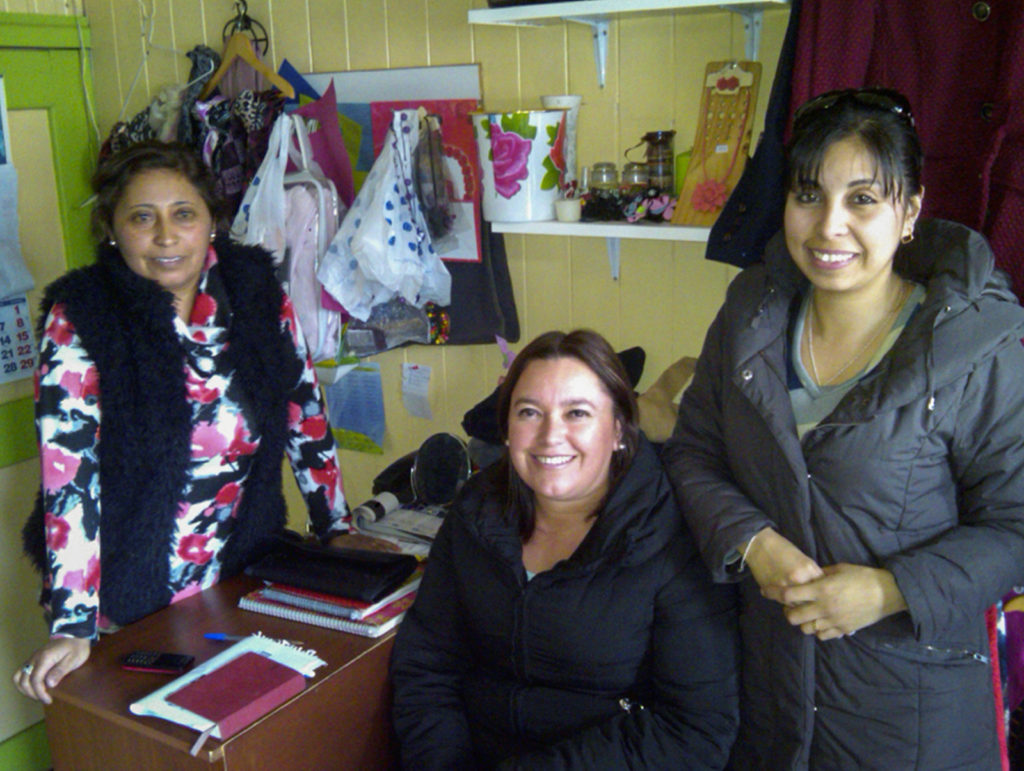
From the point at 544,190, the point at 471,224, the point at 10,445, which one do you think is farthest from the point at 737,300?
the point at 10,445

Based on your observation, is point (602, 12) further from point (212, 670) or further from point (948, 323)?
point (212, 670)

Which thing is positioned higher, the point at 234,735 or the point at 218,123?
the point at 218,123

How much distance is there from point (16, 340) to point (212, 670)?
1593 millimetres

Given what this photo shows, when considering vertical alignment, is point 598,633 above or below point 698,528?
below

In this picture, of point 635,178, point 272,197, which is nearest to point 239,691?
point 635,178

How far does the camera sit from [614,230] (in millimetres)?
2053

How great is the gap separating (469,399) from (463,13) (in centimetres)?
98

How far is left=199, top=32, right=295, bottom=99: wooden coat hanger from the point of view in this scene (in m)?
2.61

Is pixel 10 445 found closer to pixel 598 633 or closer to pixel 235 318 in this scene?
pixel 235 318

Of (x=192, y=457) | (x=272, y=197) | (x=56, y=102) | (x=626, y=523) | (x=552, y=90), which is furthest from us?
(x=56, y=102)

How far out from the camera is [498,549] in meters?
1.50

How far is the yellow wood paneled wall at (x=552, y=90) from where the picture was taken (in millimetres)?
2117

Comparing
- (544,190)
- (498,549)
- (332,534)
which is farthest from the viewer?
(544,190)

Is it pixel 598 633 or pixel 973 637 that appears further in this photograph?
pixel 598 633
